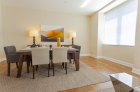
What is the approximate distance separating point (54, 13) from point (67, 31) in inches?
49.9

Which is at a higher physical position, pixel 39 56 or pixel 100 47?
pixel 100 47

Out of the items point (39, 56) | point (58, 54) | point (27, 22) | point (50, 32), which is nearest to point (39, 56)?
point (39, 56)

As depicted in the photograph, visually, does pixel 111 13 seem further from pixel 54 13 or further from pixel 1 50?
pixel 1 50

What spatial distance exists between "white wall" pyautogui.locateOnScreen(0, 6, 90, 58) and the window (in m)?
1.69

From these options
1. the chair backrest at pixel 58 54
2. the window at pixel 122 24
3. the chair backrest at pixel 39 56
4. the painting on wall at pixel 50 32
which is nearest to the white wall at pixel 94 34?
the window at pixel 122 24

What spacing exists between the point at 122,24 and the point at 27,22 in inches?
181

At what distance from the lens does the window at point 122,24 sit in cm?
305

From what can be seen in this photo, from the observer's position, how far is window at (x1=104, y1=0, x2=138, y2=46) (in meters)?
3.05

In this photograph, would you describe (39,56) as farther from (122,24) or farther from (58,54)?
(122,24)

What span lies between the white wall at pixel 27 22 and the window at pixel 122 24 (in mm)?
1687

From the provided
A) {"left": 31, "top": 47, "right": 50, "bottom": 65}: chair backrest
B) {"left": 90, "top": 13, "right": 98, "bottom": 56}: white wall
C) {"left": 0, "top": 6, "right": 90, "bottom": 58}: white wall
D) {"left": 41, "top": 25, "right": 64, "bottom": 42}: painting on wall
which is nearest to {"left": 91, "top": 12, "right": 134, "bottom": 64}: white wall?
{"left": 90, "top": 13, "right": 98, "bottom": 56}: white wall

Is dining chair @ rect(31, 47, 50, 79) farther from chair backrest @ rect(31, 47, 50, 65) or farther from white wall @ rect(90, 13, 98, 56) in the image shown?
white wall @ rect(90, 13, 98, 56)

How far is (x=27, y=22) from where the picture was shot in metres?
4.25

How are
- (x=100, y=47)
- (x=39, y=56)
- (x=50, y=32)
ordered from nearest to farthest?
(x=39, y=56)
(x=50, y=32)
(x=100, y=47)
